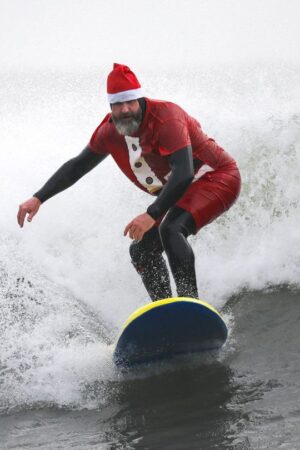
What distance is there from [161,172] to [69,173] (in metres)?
0.72

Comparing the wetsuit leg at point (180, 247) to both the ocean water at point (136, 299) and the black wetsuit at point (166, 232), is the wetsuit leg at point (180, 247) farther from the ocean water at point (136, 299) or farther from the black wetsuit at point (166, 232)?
the ocean water at point (136, 299)

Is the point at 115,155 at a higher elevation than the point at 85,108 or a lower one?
higher

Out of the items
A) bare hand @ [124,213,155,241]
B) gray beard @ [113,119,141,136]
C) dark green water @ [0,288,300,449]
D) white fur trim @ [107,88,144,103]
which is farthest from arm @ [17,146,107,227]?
dark green water @ [0,288,300,449]

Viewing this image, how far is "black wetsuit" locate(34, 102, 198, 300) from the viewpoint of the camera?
180 inches

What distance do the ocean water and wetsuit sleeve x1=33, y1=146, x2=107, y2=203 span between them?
96 centimetres

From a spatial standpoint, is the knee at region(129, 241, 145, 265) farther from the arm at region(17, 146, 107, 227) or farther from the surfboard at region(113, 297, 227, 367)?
the arm at region(17, 146, 107, 227)

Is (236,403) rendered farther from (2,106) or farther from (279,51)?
(279,51)

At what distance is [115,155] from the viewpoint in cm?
515

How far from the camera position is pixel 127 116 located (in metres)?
4.73

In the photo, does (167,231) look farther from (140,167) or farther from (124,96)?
(124,96)

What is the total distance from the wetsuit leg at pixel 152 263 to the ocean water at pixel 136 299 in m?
0.51

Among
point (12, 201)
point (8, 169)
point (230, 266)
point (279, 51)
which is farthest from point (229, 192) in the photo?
point (279, 51)

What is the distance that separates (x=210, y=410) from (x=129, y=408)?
0.50 m

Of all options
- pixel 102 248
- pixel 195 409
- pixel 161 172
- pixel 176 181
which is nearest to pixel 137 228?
pixel 176 181
